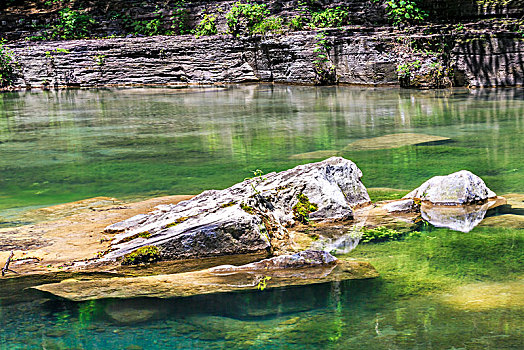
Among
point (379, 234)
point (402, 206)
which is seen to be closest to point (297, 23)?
point (402, 206)

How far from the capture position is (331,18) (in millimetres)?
17656

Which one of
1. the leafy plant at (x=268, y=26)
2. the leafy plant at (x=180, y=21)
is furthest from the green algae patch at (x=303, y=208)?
the leafy plant at (x=180, y=21)

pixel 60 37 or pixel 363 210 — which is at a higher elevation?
pixel 60 37

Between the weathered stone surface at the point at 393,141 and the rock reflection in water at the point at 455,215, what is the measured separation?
2806 mm

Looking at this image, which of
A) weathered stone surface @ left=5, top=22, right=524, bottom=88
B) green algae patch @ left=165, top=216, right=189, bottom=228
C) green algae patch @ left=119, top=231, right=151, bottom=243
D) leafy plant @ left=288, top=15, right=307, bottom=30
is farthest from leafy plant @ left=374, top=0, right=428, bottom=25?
green algae patch @ left=119, top=231, right=151, bottom=243

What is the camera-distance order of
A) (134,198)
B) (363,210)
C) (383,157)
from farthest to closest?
(383,157) < (134,198) < (363,210)

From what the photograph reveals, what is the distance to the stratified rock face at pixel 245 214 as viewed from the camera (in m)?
3.82

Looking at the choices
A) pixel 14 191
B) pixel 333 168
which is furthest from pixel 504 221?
pixel 14 191

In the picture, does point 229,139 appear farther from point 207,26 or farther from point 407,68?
point 207,26

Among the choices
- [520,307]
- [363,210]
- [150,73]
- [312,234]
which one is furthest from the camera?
[150,73]

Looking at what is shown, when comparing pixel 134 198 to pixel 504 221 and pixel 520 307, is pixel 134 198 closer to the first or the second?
pixel 504 221

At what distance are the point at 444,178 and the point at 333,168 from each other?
995 mm

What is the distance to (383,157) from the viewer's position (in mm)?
6934

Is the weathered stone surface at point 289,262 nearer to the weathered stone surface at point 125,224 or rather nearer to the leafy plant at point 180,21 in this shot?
the weathered stone surface at point 125,224
